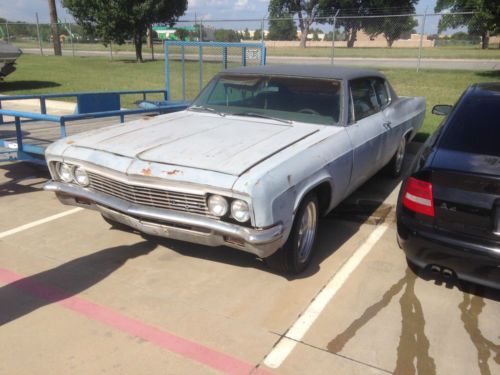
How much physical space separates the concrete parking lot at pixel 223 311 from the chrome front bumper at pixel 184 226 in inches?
18.1

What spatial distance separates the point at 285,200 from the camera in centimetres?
312

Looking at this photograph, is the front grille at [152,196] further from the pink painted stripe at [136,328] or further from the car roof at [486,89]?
the car roof at [486,89]

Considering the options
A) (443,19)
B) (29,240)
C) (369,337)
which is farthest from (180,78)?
(443,19)

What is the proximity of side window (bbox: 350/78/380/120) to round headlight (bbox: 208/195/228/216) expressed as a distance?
78.5 inches

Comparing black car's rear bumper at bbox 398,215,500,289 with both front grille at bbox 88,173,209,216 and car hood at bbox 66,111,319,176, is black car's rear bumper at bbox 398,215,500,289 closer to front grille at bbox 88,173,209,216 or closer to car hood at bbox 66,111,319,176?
car hood at bbox 66,111,319,176

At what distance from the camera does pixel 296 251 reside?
3.49 metres

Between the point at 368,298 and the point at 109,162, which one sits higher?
the point at 109,162

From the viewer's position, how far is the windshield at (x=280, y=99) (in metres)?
4.29

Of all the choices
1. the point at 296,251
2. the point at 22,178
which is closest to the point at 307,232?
the point at 296,251

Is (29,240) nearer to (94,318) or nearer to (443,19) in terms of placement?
(94,318)

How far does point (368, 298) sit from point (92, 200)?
2.23 m

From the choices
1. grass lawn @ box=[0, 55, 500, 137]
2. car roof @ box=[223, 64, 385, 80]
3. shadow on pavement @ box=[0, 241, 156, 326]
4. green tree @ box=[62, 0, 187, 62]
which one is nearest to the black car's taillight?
car roof @ box=[223, 64, 385, 80]

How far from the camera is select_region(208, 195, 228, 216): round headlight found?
3025 mm

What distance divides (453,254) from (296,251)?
1087 millimetres
